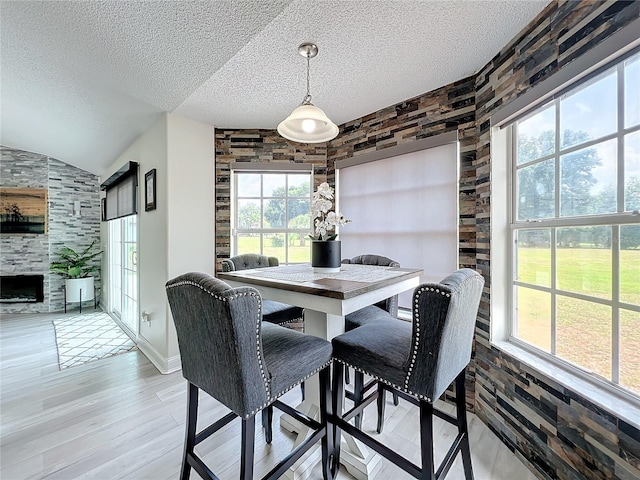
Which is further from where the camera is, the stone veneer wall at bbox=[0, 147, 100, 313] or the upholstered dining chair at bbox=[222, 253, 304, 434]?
the stone veneer wall at bbox=[0, 147, 100, 313]

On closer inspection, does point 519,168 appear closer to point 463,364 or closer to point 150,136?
point 463,364

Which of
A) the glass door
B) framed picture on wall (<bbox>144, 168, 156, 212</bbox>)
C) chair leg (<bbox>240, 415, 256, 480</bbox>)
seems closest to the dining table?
chair leg (<bbox>240, 415, 256, 480</bbox>)

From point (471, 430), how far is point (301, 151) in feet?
9.34

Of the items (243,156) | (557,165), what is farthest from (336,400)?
(243,156)

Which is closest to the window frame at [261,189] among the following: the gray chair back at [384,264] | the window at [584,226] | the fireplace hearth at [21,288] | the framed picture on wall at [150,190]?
the framed picture on wall at [150,190]

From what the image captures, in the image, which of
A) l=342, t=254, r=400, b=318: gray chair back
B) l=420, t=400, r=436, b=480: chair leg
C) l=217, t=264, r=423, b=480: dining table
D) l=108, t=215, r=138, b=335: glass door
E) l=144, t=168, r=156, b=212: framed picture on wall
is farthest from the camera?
l=108, t=215, r=138, b=335: glass door

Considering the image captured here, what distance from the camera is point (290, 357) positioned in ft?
3.67

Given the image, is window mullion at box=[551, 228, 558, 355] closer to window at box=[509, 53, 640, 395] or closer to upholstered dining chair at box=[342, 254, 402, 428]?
window at box=[509, 53, 640, 395]

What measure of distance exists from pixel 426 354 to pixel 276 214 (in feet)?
7.88

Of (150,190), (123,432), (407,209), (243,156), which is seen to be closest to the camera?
(123,432)

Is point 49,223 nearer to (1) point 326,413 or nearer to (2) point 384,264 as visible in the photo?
(2) point 384,264

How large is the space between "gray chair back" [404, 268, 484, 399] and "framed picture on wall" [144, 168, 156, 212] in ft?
9.13

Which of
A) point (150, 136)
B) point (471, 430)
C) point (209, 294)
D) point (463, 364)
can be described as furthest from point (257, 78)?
point (471, 430)

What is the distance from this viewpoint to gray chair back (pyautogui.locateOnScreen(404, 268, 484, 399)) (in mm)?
940
